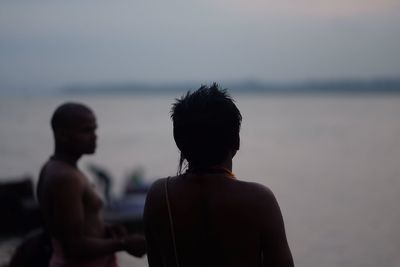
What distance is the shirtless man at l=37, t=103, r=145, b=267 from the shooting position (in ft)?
11.0

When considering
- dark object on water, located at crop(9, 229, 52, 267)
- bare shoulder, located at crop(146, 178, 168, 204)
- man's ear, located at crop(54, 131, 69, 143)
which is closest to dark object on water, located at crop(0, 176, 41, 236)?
dark object on water, located at crop(9, 229, 52, 267)

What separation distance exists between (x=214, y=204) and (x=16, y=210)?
10936 mm

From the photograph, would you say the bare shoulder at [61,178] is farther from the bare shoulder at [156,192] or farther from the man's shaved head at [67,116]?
the bare shoulder at [156,192]

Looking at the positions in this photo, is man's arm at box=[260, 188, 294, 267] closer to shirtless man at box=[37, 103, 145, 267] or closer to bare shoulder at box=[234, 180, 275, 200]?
bare shoulder at box=[234, 180, 275, 200]

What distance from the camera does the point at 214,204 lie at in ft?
7.62

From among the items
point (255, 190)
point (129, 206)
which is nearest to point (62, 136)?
point (255, 190)

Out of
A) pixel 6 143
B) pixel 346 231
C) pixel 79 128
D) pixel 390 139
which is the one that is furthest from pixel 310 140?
pixel 79 128

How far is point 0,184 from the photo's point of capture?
12570 millimetres

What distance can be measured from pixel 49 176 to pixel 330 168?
91.2 feet

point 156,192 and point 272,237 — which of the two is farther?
point 156,192

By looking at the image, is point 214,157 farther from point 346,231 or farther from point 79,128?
point 346,231

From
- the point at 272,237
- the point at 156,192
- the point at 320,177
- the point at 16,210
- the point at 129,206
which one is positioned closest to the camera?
the point at 272,237

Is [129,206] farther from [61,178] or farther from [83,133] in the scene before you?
[61,178]

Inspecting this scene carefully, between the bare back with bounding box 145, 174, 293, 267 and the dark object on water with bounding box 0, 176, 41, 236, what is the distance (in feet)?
34.4
